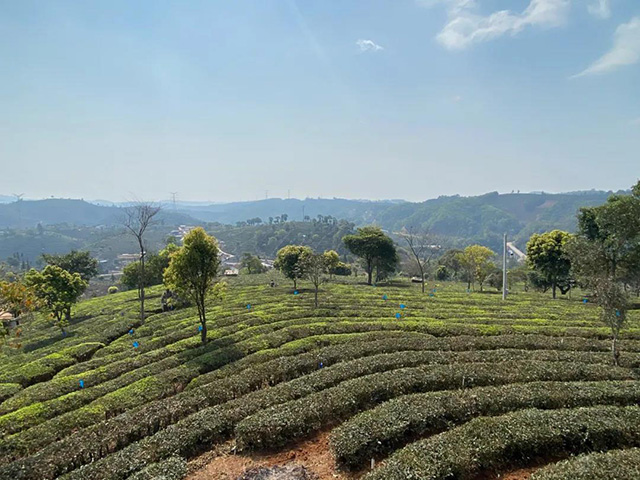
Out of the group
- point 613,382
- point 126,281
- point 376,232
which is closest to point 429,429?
point 613,382

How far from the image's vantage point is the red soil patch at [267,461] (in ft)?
31.8

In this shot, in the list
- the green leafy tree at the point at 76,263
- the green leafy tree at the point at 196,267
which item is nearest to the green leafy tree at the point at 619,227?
the green leafy tree at the point at 196,267

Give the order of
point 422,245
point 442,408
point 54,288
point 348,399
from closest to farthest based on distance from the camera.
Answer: point 442,408 < point 348,399 < point 54,288 < point 422,245

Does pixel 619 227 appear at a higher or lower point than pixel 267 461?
higher

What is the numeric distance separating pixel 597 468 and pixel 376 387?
6682mm

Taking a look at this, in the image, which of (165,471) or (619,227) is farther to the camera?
(619,227)

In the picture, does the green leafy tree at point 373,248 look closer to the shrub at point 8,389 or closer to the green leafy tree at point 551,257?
the green leafy tree at point 551,257

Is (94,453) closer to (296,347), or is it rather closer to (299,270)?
(296,347)

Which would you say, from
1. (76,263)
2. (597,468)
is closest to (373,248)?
(597,468)

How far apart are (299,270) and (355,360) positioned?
2580cm

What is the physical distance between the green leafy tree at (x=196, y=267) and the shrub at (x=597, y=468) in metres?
18.7

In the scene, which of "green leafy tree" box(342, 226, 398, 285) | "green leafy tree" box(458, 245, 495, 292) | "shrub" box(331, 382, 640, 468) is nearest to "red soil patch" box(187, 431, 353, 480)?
"shrub" box(331, 382, 640, 468)

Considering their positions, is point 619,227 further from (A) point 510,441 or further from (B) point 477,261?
(A) point 510,441

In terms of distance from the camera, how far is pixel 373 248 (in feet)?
180
